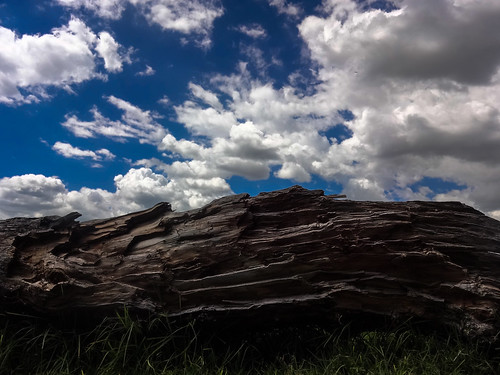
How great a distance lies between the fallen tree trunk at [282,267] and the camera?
550 cm

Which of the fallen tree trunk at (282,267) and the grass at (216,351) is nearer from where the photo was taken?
the grass at (216,351)

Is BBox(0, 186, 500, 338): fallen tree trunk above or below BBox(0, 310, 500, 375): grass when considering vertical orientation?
above

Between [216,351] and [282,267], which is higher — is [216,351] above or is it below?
below

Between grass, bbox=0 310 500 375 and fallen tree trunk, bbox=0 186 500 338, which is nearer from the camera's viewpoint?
grass, bbox=0 310 500 375

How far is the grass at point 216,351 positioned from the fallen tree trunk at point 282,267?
0.85 ft

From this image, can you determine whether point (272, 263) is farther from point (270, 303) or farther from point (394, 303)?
point (394, 303)

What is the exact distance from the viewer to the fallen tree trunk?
550 cm

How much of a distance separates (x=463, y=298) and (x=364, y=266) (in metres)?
1.30

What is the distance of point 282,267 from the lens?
5609 millimetres

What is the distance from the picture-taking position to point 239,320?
5531 millimetres

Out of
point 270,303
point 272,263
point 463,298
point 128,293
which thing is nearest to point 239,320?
point 270,303

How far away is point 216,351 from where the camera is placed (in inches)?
223

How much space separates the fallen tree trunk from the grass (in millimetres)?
259

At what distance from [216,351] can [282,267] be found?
1.44 m
